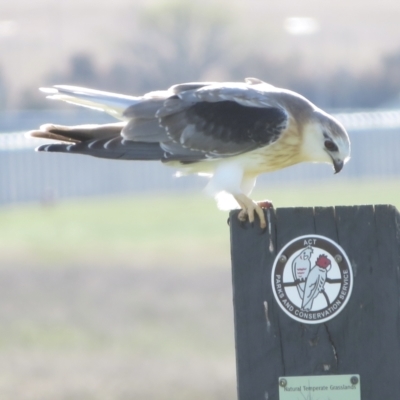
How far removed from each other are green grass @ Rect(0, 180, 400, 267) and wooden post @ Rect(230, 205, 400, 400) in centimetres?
1433

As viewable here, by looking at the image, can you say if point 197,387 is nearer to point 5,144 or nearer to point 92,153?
point 92,153

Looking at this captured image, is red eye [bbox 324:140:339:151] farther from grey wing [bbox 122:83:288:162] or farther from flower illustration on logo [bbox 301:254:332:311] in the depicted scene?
flower illustration on logo [bbox 301:254:332:311]

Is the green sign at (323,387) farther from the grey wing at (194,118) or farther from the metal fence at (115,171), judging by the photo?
the metal fence at (115,171)

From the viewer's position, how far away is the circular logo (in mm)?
4289

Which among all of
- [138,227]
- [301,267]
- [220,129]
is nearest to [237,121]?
[220,129]

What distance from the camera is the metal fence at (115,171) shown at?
110 ft

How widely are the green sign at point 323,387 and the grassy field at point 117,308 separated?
20.8 feet

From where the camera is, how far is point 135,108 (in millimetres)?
6324

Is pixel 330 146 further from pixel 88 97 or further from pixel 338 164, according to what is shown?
Answer: pixel 88 97

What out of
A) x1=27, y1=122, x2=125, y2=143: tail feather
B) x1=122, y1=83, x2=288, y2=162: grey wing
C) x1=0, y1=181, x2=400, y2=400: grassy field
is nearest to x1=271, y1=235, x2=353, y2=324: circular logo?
x1=27, y1=122, x2=125, y2=143: tail feather

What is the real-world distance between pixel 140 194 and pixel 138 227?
31.4 ft

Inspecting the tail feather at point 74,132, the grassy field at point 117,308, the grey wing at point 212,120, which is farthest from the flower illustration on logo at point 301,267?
the grassy field at point 117,308

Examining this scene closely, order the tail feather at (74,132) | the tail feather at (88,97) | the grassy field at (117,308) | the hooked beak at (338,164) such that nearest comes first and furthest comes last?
the tail feather at (74,132)
the tail feather at (88,97)
the hooked beak at (338,164)
the grassy field at (117,308)

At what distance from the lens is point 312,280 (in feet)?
14.0
